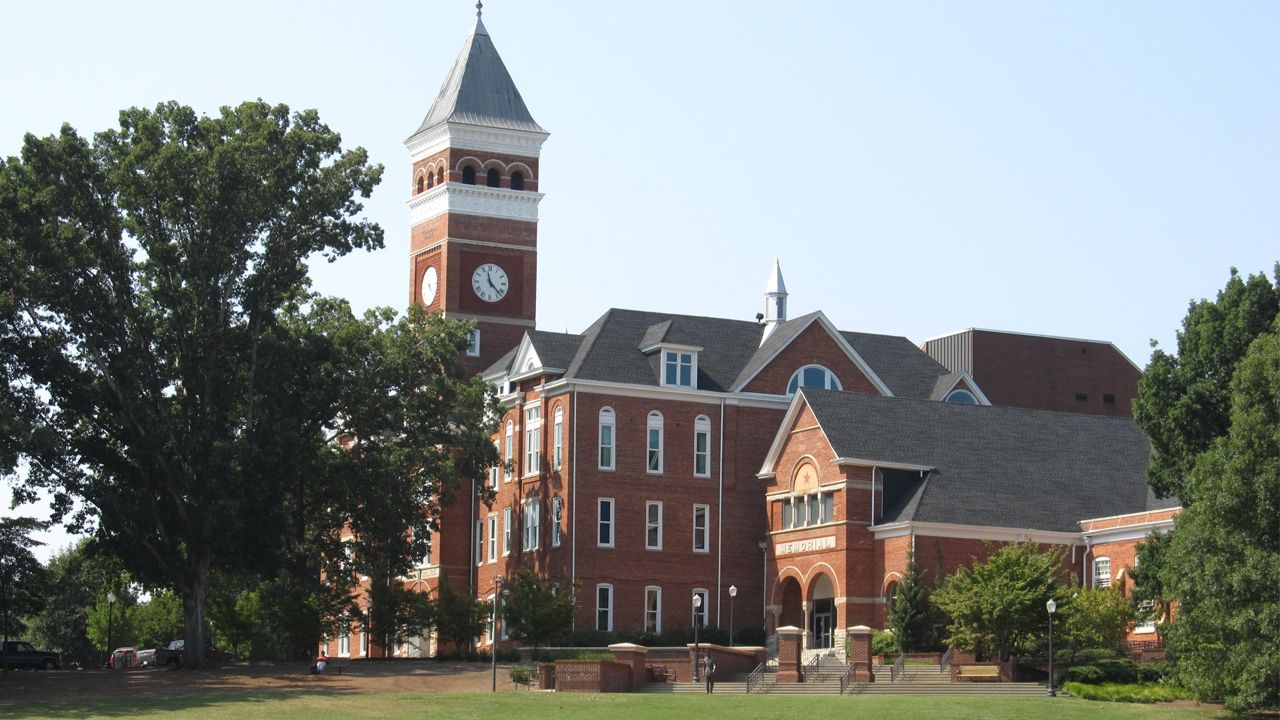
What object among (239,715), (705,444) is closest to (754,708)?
(239,715)

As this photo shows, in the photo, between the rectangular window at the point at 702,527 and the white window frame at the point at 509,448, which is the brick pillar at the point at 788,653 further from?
the white window frame at the point at 509,448

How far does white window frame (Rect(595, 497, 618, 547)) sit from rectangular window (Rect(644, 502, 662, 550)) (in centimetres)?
136

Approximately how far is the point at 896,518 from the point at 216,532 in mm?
24271

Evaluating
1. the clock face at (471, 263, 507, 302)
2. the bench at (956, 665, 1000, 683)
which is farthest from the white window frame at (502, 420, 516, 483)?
the bench at (956, 665, 1000, 683)

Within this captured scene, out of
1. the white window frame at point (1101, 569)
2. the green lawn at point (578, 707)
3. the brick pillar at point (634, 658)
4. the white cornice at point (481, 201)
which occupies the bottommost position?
the green lawn at point (578, 707)

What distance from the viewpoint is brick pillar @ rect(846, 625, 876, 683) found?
5872cm

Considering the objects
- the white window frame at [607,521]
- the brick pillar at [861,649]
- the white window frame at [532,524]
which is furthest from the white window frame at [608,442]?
the brick pillar at [861,649]

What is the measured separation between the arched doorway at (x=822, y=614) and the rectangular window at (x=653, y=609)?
257 inches

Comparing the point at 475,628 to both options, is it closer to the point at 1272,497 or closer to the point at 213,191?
the point at 213,191

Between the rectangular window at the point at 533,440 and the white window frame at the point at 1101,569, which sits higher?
the rectangular window at the point at 533,440

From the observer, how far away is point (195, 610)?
66.6 metres

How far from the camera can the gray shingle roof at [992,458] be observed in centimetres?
7175

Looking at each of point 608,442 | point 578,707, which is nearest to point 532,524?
Answer: point 608,442

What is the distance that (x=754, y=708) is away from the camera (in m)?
48.9
